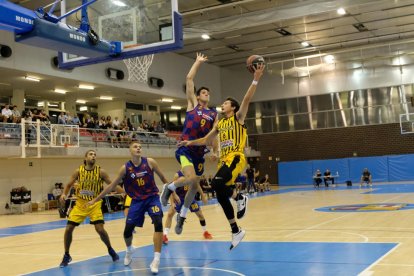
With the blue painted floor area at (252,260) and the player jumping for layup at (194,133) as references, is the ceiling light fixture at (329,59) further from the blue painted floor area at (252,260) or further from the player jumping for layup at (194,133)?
the player jumping for layup at (194,133)

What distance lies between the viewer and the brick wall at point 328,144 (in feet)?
106

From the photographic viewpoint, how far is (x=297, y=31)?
2850 centimetres

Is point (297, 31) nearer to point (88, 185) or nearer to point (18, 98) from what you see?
point (18, 98)

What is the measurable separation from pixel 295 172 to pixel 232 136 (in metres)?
29.1

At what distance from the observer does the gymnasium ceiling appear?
22.2 metres

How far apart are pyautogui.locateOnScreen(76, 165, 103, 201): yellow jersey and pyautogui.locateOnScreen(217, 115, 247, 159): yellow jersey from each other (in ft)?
7.77

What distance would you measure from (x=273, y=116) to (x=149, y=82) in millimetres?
11439

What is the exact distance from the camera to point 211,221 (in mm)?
13047

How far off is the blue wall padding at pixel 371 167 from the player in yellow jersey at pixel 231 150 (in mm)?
27292

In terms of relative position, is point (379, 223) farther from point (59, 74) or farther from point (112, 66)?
point (112, 66)

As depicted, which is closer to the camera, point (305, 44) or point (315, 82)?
point (305, 44)

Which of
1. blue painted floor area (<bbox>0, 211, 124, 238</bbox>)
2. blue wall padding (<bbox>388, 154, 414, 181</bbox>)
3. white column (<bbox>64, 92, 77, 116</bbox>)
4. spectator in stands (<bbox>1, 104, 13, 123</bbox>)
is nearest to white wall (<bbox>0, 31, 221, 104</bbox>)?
spectator in stands (<bbox>1, 104, 13, 123</bbox>)

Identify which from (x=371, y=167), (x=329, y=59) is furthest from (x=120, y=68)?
(x=371, y=167)

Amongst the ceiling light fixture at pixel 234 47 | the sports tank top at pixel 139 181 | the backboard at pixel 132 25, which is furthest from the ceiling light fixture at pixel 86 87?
the sports tank top at pixel 139 181
